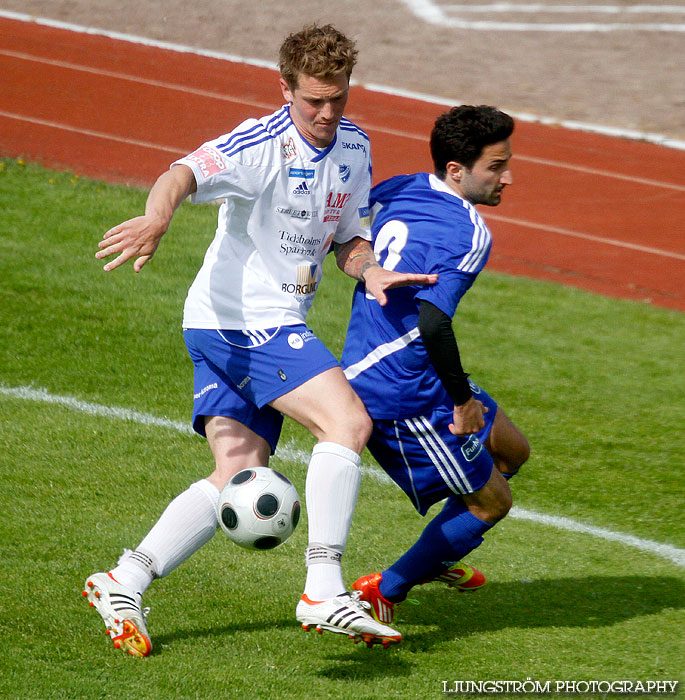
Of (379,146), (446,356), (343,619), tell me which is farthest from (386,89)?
(343,619)

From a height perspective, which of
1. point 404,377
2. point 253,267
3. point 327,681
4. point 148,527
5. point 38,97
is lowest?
point 38,97

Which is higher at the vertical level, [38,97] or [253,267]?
[253,267]

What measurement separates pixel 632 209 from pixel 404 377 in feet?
25.5

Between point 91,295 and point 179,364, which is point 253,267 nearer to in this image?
point 179,364

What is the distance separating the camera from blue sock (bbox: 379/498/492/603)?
3941 mm

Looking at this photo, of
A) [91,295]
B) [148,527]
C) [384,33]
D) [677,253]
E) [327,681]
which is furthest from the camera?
[384,33]

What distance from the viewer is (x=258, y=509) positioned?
356 cm

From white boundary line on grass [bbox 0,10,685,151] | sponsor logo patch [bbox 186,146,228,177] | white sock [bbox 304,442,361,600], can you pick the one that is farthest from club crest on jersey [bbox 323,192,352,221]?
white boundary line on grass [bbox 0,10,685,151]

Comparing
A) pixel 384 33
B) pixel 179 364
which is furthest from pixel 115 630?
pixel 384 33

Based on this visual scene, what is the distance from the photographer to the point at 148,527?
4645 millimetres

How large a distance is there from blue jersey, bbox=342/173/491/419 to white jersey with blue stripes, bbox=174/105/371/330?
8.7 inches

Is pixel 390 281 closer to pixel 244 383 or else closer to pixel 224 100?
pixel 244 383

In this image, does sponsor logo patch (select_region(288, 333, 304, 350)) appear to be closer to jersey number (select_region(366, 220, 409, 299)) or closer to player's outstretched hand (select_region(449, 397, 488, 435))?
jersey number (select_region(366, 220, 409, 299))

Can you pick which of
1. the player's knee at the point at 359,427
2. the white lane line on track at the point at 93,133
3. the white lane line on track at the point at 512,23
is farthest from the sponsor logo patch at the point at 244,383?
the white lane line on track at the point at 512,23
